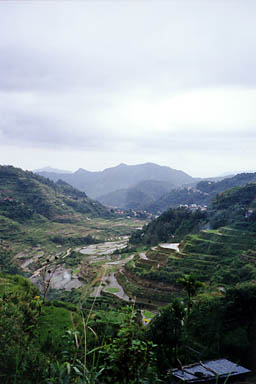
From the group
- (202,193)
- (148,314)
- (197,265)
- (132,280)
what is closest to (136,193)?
(202,193)

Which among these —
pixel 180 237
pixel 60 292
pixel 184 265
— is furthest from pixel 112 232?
pixel 184 265

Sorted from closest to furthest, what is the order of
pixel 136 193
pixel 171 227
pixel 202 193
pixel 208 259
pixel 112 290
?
pixel 208 259 → pixel 112 290 → pixel 171 227 → pixel 202 193 → pixel 136 193

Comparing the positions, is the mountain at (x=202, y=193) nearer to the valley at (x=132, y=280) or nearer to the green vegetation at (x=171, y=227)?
the valley at (x=132, y=280)

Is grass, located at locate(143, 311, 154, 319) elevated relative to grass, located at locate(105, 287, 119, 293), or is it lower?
elevated

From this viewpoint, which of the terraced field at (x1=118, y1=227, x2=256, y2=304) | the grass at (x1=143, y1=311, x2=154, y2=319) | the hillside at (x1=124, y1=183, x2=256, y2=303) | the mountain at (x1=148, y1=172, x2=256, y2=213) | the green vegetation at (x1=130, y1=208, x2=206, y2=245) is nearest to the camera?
the grass at (x1=143, y1=311, x2=154, y2=319)

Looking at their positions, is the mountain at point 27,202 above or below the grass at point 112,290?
above

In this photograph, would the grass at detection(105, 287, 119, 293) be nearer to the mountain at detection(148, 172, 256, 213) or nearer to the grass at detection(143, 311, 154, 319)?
the grass at detection(143, 311, 154, 319)

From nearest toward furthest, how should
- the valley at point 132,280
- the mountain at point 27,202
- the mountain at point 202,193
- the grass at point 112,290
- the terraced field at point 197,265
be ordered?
the valley at point 132,280 → the terraced field at point 197,265 → the grass at point 112,290 → the mountain at point 27,202 → the mountain at point 202,193

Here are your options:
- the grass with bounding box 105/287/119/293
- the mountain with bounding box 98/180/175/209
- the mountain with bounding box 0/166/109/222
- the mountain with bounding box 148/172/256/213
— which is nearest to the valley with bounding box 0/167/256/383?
the grass with bounding box 105/287/119/293

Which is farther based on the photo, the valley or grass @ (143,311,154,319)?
grass @ (143,311,154,319)

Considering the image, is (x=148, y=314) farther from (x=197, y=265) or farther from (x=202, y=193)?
(x=202, y=193)

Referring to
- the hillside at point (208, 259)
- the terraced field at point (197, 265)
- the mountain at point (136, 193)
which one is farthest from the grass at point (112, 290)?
the mountain at point (136, 193)
